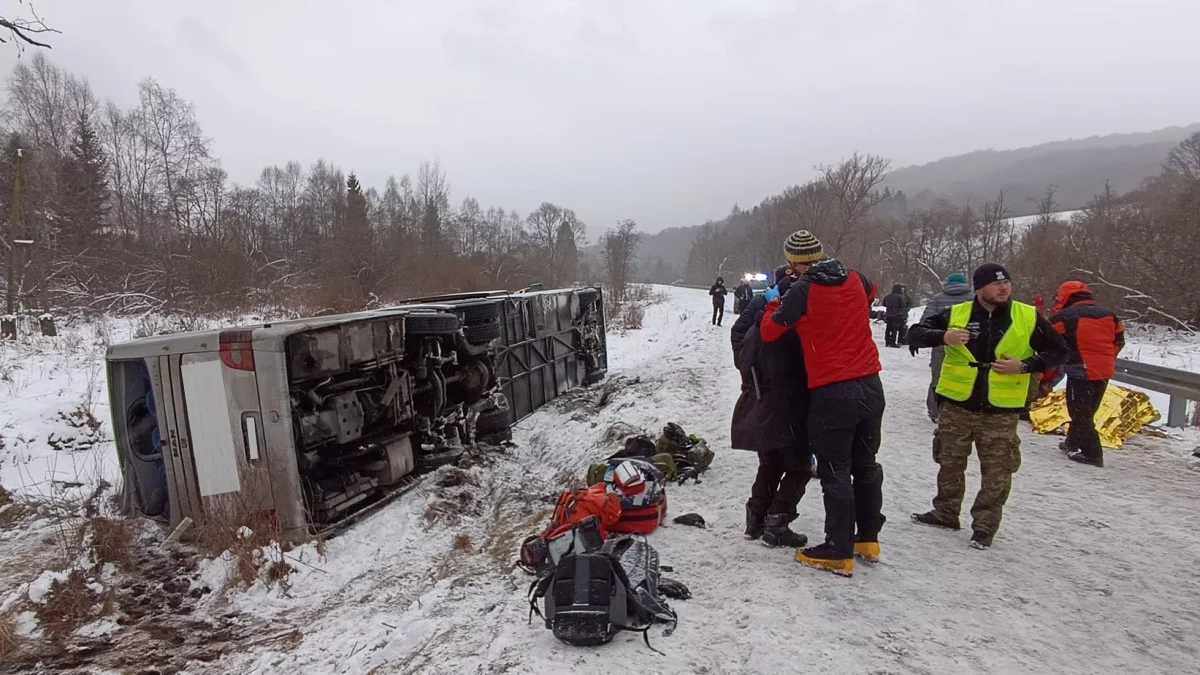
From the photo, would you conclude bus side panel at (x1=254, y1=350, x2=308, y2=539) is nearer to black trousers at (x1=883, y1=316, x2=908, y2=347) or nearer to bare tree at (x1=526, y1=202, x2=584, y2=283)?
black trousers at (x1=883, y1=316, x2=908, y2=347)

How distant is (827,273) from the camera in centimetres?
338

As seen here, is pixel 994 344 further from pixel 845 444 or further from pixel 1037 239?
pixel 1037 239

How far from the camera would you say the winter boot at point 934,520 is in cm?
406

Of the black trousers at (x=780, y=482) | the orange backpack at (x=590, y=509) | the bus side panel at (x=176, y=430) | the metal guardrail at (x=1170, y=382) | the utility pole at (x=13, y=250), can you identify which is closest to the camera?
the black trousers at (x=780, y=482)

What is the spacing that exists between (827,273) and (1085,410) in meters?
3.98

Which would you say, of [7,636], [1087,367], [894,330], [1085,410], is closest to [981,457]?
[1087,367]

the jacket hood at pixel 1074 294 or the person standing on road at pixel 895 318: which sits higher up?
the jacket hood at pixel 1074 294

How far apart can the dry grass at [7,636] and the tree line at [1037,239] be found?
2663 cm

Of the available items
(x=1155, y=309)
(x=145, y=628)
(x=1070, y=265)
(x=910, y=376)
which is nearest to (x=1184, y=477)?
(x=910, y=376)

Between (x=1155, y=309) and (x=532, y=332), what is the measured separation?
2205cm

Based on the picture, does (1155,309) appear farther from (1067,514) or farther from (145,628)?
(145,628)

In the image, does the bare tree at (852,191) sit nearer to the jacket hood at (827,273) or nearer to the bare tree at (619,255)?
the bare tree at (619,255)

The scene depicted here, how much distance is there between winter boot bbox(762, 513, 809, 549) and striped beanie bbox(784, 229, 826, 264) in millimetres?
1595

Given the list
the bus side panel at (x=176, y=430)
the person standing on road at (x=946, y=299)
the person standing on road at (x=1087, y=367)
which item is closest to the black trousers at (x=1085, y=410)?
the person standing on road at (x=1087, y=367)
